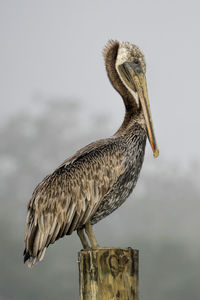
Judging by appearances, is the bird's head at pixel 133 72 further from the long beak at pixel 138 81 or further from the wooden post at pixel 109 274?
the wooden post at pixel 109 274

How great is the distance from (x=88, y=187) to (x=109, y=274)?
6.11ft

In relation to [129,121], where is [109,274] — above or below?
below

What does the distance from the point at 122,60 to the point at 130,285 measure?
4.31m

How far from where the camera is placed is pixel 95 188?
8.85 metres

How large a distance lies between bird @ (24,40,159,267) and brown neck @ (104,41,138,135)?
0.03m

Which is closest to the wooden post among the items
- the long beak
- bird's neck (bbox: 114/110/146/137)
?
bird's neck (bbox: 114/110/146/137)

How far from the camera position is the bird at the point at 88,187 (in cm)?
865

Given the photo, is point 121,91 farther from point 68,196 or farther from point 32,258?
point 32,258

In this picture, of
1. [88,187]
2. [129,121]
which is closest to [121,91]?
[129,121]

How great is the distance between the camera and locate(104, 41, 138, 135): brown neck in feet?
31.9

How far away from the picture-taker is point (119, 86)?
1006 centimetres

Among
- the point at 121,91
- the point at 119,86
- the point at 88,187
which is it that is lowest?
the point at 88,187

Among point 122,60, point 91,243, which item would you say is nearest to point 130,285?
point 91,243

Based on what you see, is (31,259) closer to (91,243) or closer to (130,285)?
(91,243)
